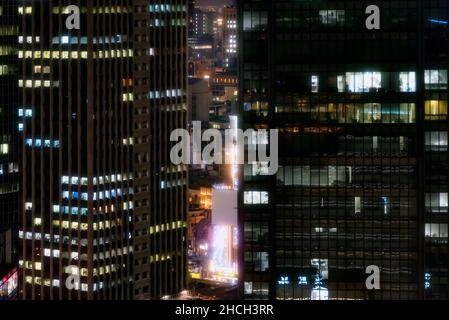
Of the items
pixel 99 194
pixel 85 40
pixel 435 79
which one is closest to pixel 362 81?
pixel 435 79

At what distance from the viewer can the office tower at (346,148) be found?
78062 millimetres

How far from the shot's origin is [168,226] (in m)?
161

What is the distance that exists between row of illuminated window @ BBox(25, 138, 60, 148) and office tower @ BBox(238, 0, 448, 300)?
7503 cm

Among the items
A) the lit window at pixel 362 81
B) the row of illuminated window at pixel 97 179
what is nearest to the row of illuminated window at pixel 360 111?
the lit window at pixel 362 81

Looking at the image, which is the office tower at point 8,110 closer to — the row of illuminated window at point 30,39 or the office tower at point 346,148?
the row of illuminated window at point 30,39

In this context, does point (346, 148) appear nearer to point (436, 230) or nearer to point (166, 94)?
point (436, 230)

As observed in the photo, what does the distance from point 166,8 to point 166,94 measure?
44.2 ft

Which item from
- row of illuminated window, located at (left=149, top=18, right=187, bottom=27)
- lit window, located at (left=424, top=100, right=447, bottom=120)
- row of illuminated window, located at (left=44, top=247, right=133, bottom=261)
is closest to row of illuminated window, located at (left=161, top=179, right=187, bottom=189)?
row of illuminated window, located at (left=44, top=247, right=133, bottom=261)

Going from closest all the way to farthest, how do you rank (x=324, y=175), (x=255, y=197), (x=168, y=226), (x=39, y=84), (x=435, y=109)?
(x=255, y=197) < (x=324, y=175) < (x=435, y=109) < (x=39, y=84) < (x=168, y=226)

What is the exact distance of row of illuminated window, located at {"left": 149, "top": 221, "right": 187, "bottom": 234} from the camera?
158m

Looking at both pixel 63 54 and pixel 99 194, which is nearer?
pixel 63 54

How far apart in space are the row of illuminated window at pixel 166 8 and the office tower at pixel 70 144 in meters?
5.60

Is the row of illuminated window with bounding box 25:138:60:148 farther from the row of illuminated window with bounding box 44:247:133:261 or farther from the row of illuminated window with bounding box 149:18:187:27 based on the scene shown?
the row of illuminated window with bounding box 149:18:187:27
